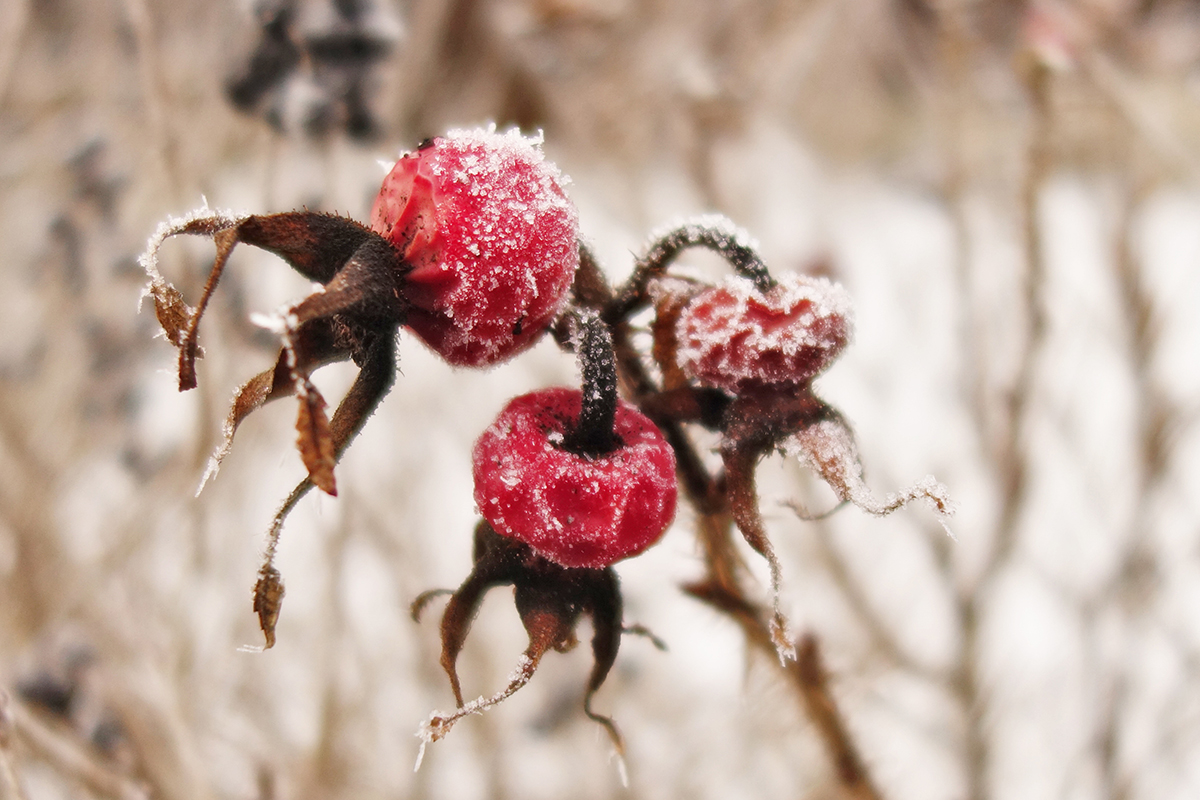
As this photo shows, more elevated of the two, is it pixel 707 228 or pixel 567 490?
pixel 707 228

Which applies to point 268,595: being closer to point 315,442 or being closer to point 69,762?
point 315,442

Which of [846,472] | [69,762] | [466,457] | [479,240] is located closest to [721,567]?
[846,472]

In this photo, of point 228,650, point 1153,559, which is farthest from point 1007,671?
point 228,650

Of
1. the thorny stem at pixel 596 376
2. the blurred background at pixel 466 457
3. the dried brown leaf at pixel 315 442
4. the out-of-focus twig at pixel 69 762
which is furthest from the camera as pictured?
the blurred background at pixel 466 457

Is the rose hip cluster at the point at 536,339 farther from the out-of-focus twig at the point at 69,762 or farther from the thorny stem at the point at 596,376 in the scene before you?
the out-of-focus twig at the point at 69,762

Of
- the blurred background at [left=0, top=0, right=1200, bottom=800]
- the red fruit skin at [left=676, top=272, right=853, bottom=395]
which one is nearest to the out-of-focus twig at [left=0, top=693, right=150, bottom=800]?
the blurred background at [left=0, top=0, right=1200, bottom=800]

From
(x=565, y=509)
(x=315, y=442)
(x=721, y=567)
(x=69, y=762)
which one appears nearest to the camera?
(x=315, y=442)

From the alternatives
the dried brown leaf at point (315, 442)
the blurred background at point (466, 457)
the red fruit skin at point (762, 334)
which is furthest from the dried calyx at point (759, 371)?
the dried brown leaf at point (315, 442)

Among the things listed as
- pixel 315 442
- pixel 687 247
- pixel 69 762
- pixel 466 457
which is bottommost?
pixel 69 762
